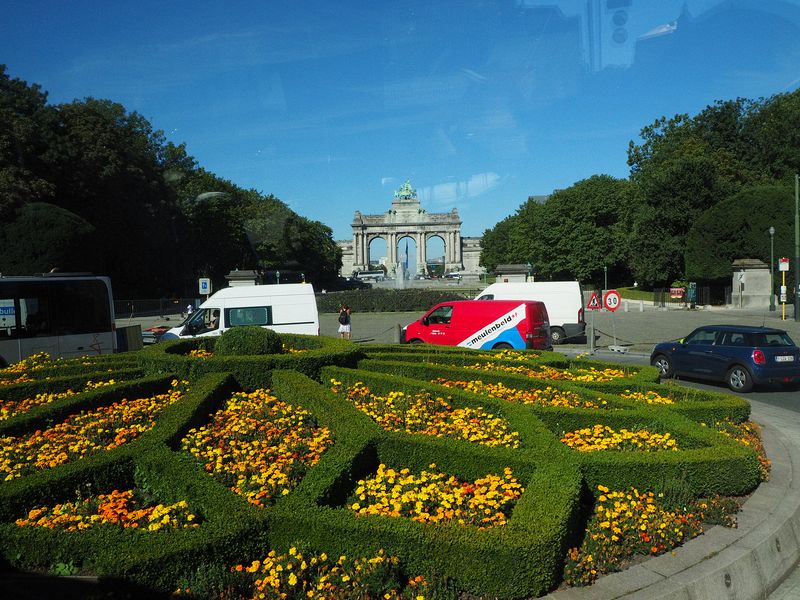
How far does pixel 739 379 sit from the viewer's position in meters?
13.6

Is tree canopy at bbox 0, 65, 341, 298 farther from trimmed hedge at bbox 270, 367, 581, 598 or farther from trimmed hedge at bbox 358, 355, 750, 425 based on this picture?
trimmed hedge at bbox 270, 367, 581, 598

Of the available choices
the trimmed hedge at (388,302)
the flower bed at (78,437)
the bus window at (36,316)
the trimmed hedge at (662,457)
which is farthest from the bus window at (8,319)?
the trimmed hedge at (388,302)

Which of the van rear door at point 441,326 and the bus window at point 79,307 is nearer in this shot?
the bus window at point 79,307

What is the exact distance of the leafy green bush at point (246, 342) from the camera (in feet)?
34.6

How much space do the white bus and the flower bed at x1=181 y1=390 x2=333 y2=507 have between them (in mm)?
9637

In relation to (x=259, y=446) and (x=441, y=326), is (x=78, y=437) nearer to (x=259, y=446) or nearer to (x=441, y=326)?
(x=259, y=446)

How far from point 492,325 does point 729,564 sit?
1209 cm

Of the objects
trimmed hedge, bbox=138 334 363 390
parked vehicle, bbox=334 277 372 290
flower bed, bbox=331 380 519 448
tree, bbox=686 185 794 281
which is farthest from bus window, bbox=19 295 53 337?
→ parked vehicle, bbox=334 277 372 290

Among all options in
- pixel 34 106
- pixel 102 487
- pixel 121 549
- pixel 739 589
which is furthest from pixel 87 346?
pixel 34 106

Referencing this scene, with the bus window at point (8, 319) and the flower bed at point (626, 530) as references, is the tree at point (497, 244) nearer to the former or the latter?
the bus window at point (8, 319)

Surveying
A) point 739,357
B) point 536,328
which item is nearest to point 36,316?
point 536,328

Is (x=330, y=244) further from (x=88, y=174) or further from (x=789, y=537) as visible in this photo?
(x=789, y=537)

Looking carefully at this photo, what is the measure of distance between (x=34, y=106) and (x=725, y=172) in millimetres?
55966

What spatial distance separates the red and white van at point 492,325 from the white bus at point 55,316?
8.82 metres
